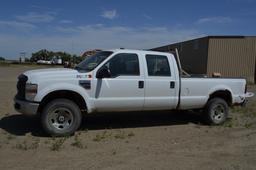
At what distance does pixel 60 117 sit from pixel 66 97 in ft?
1.68

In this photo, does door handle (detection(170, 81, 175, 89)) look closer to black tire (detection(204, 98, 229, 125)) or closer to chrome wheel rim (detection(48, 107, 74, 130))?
black tire (detection(204, 98, 229, 125))

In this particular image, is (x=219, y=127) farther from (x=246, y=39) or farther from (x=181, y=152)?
(x=246, y=39)

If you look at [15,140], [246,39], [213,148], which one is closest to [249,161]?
[213,148]

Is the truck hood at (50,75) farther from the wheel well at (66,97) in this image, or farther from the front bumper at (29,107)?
the front bumper at (29,107)

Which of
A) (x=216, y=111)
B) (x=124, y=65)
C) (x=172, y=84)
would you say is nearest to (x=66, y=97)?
(x=124, y=65)

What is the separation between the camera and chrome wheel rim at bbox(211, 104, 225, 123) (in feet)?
28.9

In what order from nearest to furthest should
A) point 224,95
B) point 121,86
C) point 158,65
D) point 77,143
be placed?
point 77,143 < point 121,86 < point 158,65 < point 224,95

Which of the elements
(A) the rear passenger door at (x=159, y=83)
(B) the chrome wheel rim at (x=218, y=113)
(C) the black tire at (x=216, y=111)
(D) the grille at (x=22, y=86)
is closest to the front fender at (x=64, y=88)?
(D) the grille at (x=22, y=86)

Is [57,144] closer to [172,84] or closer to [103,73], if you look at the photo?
[103,73]

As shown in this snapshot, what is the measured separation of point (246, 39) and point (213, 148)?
22.0 metres

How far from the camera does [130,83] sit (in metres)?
7.49

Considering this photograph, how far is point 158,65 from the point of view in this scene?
26.3 ft

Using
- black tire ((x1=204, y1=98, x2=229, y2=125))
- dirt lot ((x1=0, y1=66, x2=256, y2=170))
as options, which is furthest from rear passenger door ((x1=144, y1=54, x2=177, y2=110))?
black tire ((x1=204, y1=98, x2=229, y2=125))

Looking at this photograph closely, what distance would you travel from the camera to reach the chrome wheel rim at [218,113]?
28.9 ft
